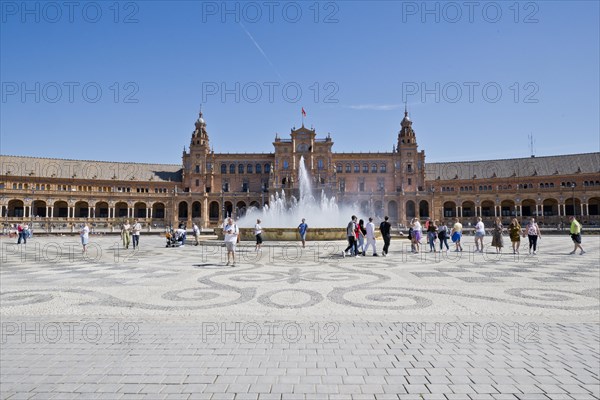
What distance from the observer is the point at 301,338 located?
539cm

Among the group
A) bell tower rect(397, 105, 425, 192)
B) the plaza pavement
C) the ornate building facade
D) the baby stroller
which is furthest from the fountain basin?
bell tower rect(397, 105, 425, 192)

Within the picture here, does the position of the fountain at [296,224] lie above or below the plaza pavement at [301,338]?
above

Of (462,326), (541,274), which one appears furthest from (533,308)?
(541,274)

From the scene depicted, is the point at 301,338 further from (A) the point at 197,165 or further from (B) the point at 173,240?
(A) the point at 197,165

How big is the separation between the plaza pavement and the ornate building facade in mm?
64952

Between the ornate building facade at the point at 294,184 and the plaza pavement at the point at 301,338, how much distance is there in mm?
A: 64952

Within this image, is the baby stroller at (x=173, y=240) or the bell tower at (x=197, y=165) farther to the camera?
the bell tower at (x=197, y=165)

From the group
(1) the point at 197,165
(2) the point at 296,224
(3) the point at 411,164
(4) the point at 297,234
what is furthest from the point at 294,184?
(4) the point at 297,234

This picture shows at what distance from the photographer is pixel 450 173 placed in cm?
8275

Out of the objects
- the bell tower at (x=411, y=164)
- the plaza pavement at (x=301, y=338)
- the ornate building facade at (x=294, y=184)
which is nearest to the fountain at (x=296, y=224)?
the plaza pavement at (x=301, y=338)

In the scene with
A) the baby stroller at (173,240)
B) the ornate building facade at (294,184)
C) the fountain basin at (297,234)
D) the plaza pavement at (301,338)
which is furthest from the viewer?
the ornate building facade at (294,184)

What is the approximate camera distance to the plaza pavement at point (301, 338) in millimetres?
3928

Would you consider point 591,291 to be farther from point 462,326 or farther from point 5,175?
point 5,175

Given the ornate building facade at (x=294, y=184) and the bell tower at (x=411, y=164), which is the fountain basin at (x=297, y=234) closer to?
the ornate building facade at (x=294, y=184)
